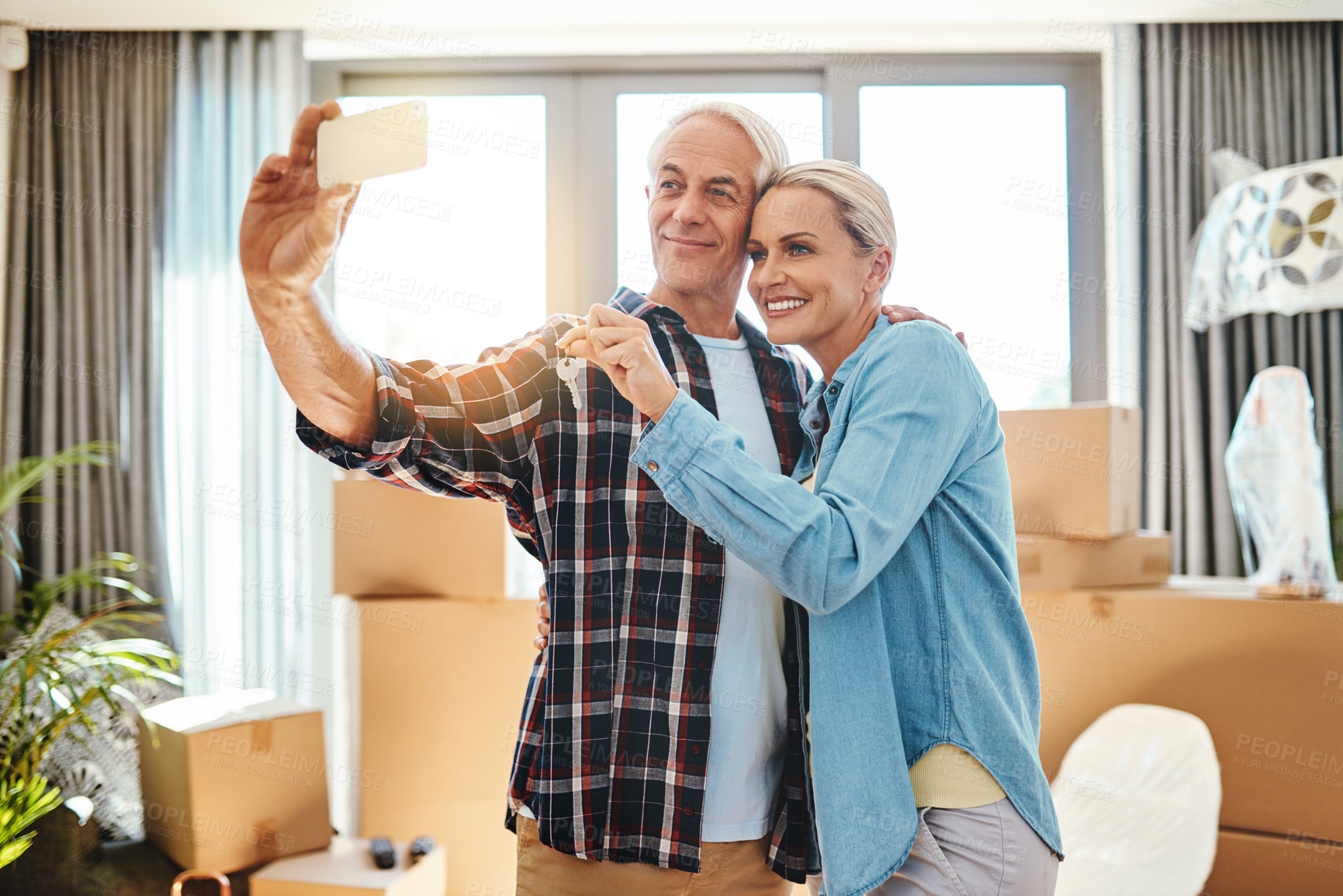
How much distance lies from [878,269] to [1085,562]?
1.18 meters

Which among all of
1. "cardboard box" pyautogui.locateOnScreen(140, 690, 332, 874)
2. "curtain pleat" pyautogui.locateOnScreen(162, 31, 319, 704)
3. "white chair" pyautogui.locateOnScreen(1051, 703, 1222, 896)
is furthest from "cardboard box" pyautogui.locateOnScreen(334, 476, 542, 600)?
"white chair" pyautogui.locateOnScreen(1051, 703, 1222, 896)

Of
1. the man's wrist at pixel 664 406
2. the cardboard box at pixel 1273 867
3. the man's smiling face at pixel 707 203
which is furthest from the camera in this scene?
the cardboard box at pixel 1273 867

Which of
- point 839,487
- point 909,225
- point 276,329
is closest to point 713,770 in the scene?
point 839,487

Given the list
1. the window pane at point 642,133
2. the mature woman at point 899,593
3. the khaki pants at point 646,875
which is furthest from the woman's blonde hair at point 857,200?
the window pane at point 642,133

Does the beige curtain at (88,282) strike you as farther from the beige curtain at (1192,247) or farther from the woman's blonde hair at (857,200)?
the beige curtain at (1192,247)

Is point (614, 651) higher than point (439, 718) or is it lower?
higher

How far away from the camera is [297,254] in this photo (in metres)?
0.74

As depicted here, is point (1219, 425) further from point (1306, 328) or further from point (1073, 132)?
point (1073, 132)

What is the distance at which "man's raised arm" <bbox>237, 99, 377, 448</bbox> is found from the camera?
722 millimetres

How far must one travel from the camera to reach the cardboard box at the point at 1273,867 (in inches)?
65.5

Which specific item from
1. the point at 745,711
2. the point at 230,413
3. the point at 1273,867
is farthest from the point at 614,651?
the point at 230,413

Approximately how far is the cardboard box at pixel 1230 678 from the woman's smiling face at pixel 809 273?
3.75 feet

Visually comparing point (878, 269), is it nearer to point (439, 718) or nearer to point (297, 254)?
point (297, 254)

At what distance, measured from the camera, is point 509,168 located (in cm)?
271
